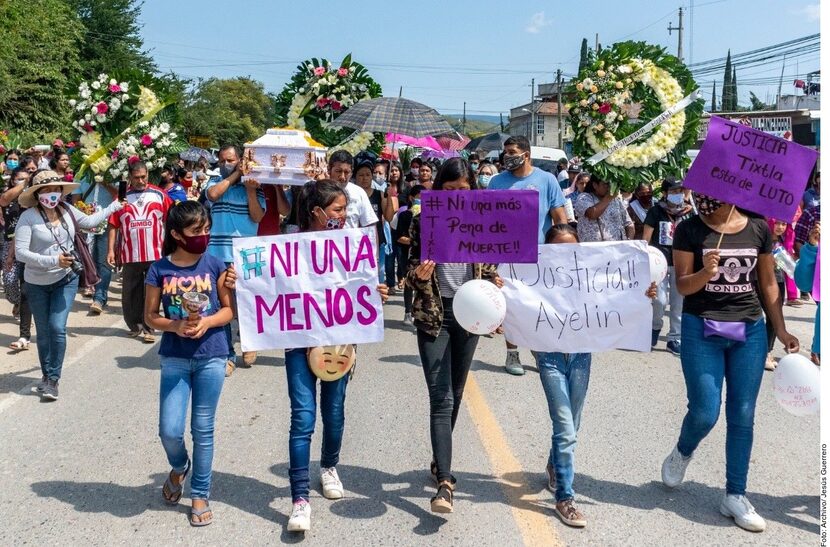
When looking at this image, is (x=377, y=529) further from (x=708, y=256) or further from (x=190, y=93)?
(x=190, y=93)

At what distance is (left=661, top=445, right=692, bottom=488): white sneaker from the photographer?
191 inches

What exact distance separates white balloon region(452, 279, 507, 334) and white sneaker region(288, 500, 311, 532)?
1244 mm

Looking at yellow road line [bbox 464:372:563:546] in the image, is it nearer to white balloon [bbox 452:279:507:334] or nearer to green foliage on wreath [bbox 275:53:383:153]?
white balloon [bbox 452:279:507:334]

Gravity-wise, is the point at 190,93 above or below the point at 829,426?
above

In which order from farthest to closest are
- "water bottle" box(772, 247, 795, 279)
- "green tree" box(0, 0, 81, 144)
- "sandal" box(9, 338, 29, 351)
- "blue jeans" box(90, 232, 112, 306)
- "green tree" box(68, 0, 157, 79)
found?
"green tree" box(68, 0, 157, 79)
"green tree" box(0, 0, 81, 144)
"blue jeans" box(90, 232, 112, 306)
"sandal" box(9, 338, 29, 351)
"water bottle" box(772, 247, 795, 279)

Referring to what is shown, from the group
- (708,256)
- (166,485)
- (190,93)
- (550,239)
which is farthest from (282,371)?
(190,93)

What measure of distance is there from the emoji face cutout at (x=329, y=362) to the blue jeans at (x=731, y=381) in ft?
6.09

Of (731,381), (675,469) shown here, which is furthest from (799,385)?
(675,469)

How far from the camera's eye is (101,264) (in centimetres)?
1090

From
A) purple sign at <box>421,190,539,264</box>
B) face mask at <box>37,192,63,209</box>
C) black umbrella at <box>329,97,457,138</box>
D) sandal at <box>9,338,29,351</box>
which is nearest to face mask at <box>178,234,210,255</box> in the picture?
purple sign at <box>421,190,539,264</box>

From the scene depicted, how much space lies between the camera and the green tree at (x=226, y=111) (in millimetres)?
58688

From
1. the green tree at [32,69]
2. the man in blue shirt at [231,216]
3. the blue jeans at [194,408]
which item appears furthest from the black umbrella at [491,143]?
the blue jeans at [194,408]

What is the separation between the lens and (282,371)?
7.77 meters

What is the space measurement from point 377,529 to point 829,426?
8.02ft
